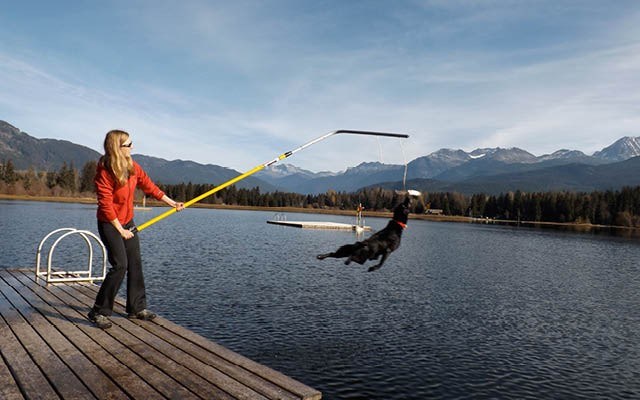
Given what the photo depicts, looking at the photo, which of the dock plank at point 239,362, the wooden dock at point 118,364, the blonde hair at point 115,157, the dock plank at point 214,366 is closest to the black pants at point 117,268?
the wooden dock at point 118,364

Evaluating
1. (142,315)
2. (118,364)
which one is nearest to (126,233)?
(142,315)

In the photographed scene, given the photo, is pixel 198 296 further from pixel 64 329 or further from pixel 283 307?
pixel 64 329

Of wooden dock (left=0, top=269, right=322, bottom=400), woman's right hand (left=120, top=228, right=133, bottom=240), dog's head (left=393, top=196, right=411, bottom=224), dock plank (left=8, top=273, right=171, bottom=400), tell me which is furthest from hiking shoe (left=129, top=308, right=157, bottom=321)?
dog's head (left=393, top=196, right=411, bottom=224)

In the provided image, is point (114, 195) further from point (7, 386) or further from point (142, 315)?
point (7, 386)

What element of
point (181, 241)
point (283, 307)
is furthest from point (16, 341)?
point (181, 241)

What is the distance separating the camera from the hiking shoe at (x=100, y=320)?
838cm

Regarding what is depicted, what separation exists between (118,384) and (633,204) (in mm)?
187582

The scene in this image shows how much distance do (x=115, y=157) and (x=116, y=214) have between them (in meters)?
1.13

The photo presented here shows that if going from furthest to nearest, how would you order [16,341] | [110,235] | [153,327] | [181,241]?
1. [181,241]
2. [153,327]
3. [110,235]
4. [16,341]

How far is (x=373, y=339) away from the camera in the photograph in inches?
616

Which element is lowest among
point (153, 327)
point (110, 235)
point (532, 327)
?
point (532, 327)

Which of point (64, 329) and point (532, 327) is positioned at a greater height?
point (64, 329)

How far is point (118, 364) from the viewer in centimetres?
666

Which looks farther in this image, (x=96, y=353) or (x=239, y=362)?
(x=239, y=362)
